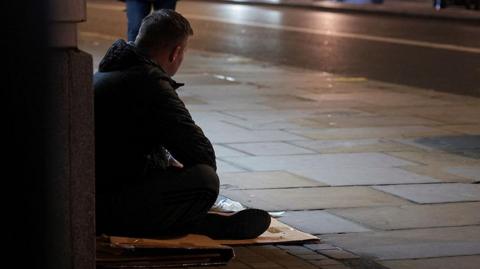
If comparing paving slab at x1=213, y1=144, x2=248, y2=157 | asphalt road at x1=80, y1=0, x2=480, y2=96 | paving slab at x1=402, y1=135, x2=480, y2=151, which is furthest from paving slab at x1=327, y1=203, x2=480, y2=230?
asphalt road at x1=80, y1=0, x2=480, y2=96

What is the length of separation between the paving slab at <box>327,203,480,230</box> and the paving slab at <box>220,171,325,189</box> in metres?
0.77

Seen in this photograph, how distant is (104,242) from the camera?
4.54m

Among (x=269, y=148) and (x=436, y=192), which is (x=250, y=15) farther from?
(x=436, y=192)

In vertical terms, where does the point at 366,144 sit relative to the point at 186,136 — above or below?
below

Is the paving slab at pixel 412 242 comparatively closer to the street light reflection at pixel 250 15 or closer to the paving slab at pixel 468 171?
the paving slab at pixel 468 171

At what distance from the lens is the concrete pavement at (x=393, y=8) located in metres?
27.3

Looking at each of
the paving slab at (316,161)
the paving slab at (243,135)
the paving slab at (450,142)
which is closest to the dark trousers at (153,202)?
the paving slab at (316,161)

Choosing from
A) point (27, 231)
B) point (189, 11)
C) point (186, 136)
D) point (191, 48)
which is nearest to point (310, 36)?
point (191, 48)

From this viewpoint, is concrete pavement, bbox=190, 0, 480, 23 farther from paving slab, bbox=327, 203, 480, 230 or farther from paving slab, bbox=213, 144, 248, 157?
paving slab, bbox=327, 203, 480, 230

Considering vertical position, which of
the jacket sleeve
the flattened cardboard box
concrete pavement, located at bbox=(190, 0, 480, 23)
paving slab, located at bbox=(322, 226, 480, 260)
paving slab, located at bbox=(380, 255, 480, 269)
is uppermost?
the jacket sleeve

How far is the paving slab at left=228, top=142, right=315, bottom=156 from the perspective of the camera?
7.80 meters

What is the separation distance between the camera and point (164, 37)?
15.6ft

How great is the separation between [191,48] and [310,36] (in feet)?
10.4

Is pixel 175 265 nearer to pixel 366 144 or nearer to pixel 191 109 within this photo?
pixel 366 144
